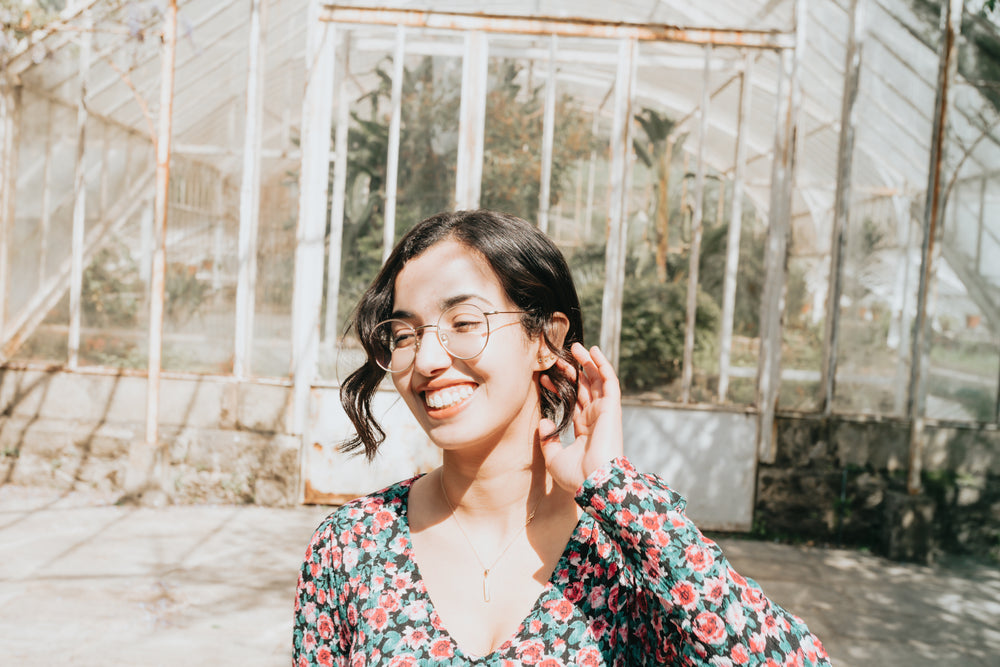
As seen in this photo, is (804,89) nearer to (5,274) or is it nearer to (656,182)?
(656,182)

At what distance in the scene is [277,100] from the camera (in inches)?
241

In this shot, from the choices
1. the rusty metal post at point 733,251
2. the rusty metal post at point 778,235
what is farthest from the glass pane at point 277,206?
the rusty metal post at point 778,235

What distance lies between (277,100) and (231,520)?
3.04 m

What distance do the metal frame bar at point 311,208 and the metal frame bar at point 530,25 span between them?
287 mm

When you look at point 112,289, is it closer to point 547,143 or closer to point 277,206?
point 277,206

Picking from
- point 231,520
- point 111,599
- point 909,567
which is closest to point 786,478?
point 909,567

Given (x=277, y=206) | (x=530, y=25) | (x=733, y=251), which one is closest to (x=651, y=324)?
(x=733, y=251)

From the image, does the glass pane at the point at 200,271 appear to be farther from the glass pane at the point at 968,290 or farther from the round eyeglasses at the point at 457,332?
the glass pane at the point at 968,290

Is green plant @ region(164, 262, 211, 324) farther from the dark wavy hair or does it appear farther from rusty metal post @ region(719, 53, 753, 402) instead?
the dark wavy hair

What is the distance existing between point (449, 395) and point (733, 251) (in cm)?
505

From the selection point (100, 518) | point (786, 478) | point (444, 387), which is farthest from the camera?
point (786, 478)

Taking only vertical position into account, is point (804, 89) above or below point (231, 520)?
above

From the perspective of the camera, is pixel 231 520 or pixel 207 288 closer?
pixel 231 520

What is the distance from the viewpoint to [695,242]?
612 centimetres
